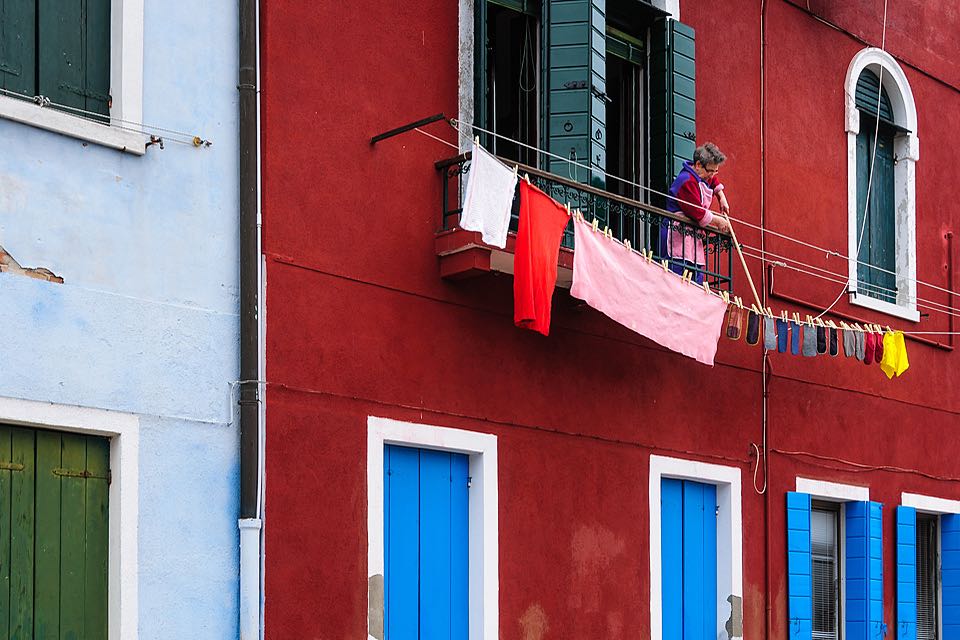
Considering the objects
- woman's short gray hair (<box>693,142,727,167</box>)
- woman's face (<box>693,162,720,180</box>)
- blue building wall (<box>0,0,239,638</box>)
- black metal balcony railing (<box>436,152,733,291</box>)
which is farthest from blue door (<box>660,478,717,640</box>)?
blue building wall (<box>0,0,239,638</box>)

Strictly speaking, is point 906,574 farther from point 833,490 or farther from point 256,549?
point 256,549

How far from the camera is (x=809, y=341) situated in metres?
11.8

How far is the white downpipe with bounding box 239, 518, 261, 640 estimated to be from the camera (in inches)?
340

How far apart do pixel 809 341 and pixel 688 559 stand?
1821 mm

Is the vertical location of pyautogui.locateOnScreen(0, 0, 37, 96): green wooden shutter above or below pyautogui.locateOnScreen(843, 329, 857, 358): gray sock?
above

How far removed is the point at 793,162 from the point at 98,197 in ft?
22.2

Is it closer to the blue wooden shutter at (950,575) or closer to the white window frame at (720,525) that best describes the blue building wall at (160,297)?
the white window frame at (720,525)

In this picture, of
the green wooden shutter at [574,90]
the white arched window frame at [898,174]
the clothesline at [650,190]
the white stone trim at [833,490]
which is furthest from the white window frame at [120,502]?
the white arched window frame at [898,174]

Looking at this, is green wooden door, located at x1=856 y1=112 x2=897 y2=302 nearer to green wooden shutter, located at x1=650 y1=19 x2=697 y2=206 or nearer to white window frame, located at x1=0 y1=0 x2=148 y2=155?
green wooden shutter, located at x1=650 y1=19 x2=697 y2=206

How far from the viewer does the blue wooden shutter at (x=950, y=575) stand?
1425cm

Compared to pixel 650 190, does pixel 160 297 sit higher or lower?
lower

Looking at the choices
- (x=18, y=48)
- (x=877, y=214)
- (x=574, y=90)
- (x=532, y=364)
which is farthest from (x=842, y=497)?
(x=18, y=48)

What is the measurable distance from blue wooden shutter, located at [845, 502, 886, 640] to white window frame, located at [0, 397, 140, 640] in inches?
274

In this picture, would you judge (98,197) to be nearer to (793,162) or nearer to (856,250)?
(793,162)
